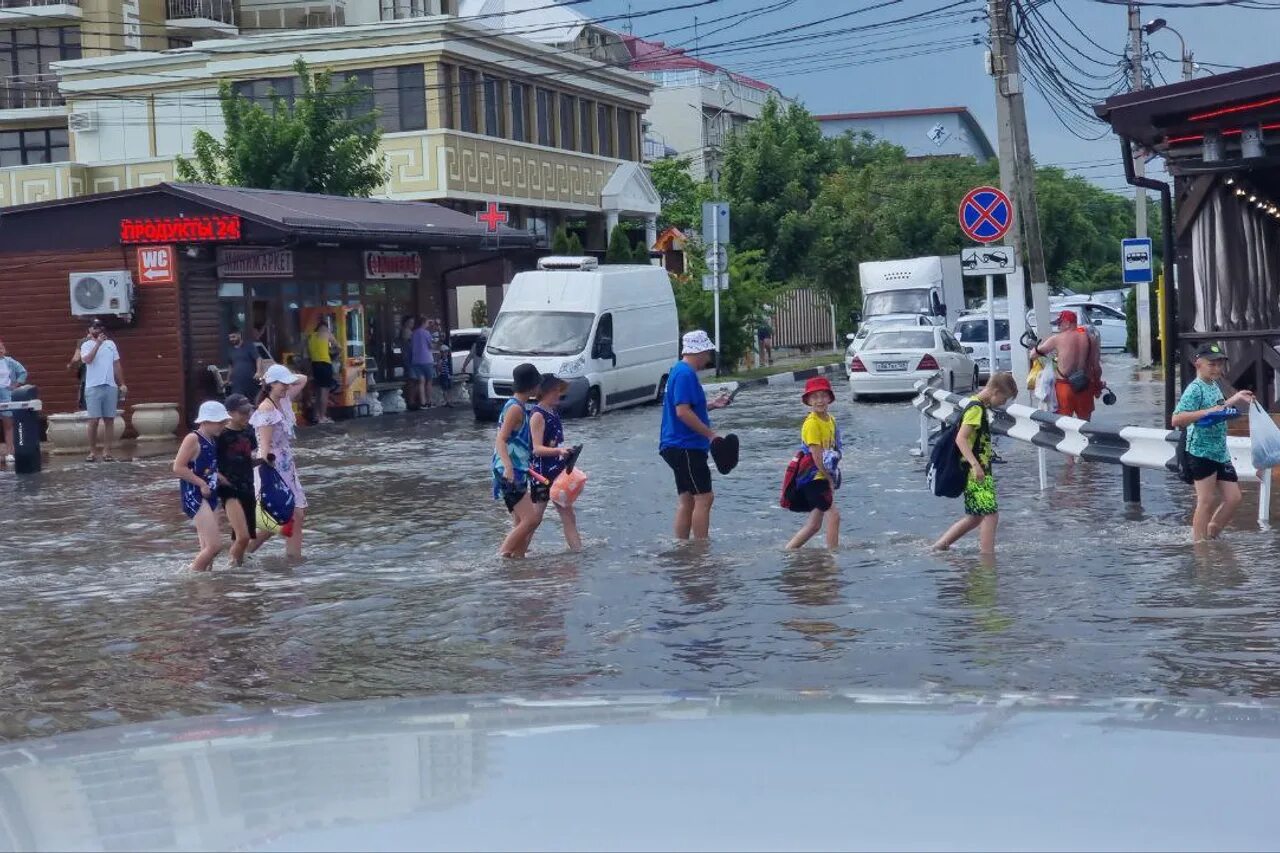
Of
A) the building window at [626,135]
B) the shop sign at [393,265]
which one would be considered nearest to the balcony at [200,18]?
the building window at [626,135]

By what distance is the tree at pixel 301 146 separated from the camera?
129 feet

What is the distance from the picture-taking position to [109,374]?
25.2 m

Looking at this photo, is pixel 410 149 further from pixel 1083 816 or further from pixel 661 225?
pixel 1083 816

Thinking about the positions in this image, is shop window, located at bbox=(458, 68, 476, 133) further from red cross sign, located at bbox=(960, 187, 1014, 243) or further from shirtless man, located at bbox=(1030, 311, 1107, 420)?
shirtless man, located at bbox=(1030, 311, 1107, 420)

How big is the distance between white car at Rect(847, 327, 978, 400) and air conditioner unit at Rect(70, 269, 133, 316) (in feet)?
41.0

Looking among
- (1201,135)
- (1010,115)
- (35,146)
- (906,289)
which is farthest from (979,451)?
(35,146)

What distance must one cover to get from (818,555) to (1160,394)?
63.3 ft

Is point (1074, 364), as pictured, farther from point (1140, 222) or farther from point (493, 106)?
point (493, 106)

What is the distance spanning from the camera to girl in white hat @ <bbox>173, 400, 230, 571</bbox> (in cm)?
1292

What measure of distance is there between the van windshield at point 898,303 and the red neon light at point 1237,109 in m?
30.0

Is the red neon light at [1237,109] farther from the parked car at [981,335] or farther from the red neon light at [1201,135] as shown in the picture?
the parked car at [981,335]

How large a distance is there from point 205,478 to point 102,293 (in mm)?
16613

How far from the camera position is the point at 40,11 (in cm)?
5581

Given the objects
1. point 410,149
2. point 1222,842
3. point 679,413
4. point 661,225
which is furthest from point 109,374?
point 661,225
